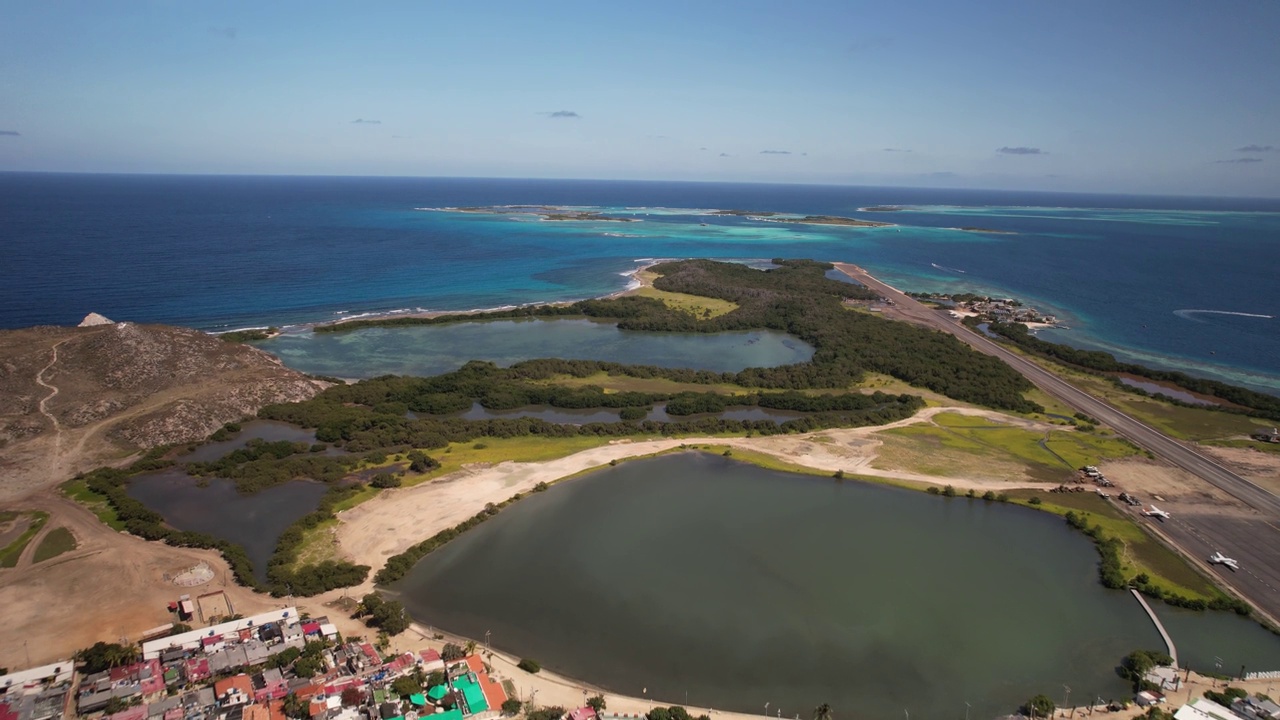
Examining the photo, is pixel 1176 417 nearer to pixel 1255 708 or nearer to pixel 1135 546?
pixel 1135 546

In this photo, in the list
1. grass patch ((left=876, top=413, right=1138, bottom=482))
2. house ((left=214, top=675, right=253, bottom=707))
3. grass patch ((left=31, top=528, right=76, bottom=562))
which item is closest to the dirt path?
grass patch ((left=31, top=528, right=76, bottom=562))

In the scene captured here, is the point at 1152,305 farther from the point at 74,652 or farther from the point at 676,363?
the point at 74,652

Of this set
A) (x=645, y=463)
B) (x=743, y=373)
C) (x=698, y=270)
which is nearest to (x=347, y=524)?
(x=645, y=463)

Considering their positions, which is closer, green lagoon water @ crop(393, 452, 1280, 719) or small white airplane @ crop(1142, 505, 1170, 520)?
green lagoon water @ crop(393, 452, 1280, 719)

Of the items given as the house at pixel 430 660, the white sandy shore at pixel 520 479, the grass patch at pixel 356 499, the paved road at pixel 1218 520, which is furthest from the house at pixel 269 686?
the paved road at pixel 1218 520

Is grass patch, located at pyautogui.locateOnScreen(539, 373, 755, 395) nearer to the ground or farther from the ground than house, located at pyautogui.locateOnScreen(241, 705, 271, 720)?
farther from the ground

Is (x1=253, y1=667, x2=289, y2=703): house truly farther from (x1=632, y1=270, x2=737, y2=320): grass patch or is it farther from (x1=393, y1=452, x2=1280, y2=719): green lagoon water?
(x1=632, y1=270, x2=737, y2=320): grass patch
